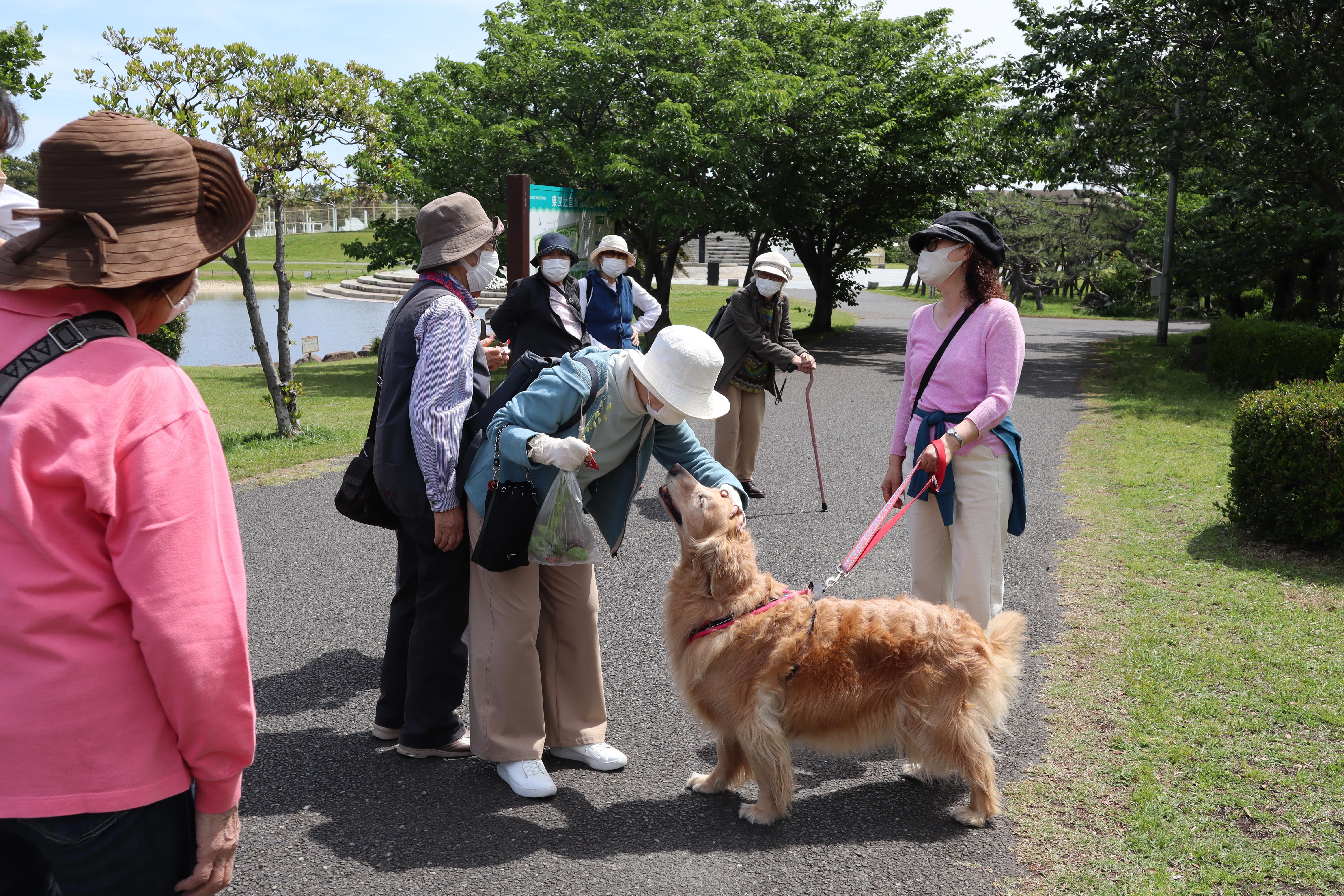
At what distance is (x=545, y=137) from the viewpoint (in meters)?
17.3

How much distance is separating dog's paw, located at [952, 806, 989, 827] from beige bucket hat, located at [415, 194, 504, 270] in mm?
2953

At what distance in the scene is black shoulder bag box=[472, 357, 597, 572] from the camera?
335 centimetres

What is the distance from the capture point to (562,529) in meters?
3.34

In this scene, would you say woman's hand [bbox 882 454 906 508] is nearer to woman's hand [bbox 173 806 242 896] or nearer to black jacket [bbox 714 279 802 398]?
black jacket [bbox 714 279 802 398]

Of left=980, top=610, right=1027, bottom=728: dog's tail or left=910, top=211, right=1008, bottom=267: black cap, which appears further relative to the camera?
left=910, top=211, right=1008, bottom=267: black cap

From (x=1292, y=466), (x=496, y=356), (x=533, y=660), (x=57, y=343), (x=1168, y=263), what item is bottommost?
(x=533, y=660)

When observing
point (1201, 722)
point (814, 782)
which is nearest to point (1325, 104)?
point (1201, 722)

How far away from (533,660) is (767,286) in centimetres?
490

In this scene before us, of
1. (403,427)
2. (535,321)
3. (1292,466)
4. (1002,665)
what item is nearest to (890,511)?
(1002,665)

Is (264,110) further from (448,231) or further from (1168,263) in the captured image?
(1168,263)

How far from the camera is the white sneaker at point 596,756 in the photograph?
12.9 feet

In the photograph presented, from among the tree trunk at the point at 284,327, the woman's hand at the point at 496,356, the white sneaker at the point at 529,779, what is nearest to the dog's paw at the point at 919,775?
the white sneaker at the point at 529,779

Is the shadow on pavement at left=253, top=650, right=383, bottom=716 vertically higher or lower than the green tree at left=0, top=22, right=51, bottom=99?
lower

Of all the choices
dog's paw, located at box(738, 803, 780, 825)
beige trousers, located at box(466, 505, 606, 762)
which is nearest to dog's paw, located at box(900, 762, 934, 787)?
dog's paw, located at box(738, 803, 780, 825)
